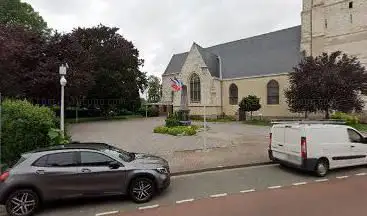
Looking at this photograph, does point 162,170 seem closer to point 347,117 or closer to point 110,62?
point 347,117

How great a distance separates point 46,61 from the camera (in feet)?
83.8

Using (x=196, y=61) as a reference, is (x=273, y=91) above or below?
below

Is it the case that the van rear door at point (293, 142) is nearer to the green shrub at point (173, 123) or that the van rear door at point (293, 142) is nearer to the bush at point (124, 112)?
the green shrub at point (173, 123)

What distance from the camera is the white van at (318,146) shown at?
9812 mm

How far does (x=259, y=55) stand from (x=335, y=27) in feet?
31.9

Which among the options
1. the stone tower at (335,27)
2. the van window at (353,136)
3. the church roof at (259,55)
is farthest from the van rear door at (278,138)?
the stone tower at (335,27)

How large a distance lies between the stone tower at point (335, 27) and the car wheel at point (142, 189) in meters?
33.7

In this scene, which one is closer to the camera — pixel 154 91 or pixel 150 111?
pixel 150 111

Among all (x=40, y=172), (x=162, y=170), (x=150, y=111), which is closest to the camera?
(x=40, y=172)

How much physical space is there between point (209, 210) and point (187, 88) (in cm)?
3691

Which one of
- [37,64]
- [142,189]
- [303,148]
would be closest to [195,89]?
[37,64]

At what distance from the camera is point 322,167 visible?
32.4ft

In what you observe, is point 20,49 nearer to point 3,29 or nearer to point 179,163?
point 3,29

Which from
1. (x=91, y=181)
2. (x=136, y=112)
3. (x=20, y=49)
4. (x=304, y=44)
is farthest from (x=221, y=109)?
(x=91, y=181)
